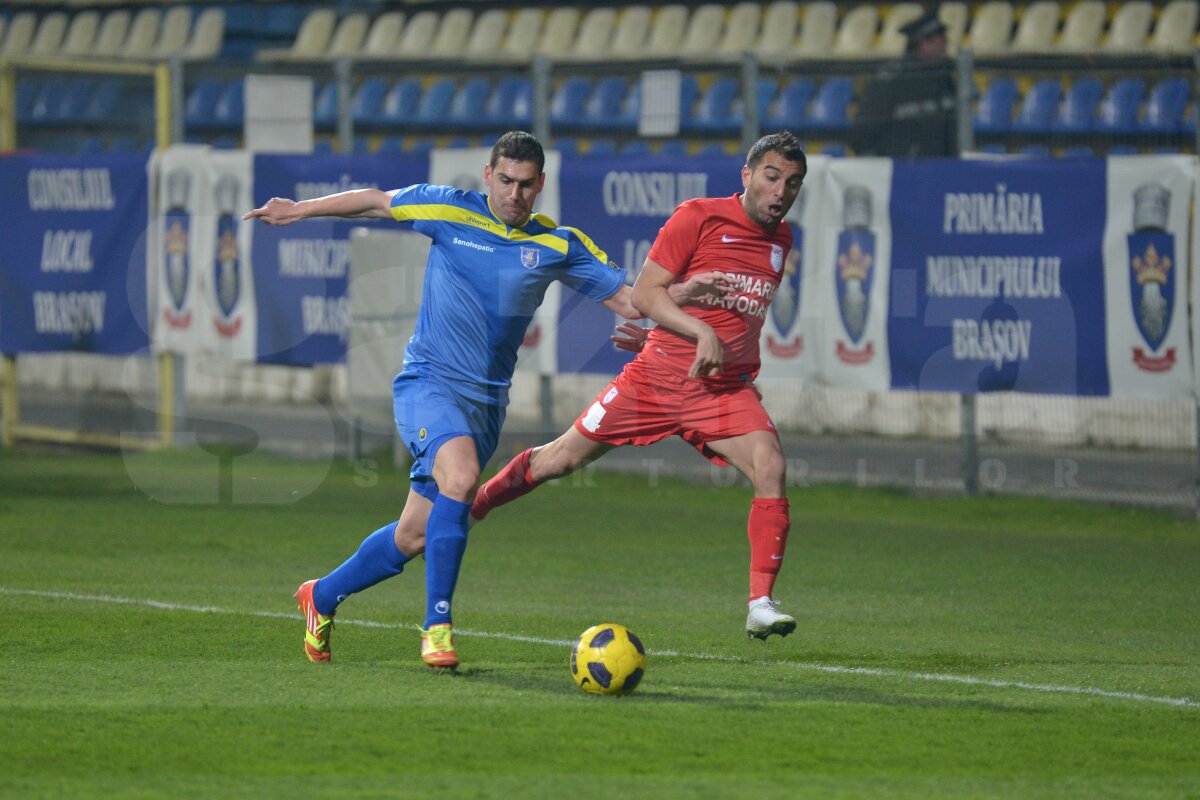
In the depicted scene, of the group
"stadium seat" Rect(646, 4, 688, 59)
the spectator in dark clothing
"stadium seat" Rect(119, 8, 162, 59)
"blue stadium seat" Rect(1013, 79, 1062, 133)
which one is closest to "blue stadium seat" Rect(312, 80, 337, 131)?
"stadium seat" Rect(646, 4, 688, 59)

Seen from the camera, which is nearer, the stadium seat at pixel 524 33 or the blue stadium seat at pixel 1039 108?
the blue stadium seat at pixel 1039 108

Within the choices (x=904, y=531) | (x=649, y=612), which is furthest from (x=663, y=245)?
(x=904, y=531)

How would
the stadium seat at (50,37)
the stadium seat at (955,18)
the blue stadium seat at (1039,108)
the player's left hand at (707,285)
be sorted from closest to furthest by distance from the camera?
the player's left hand at (707,285), the blue stadium seat at (1039,108), the stadium seat at (955,18), the stadium seat at (50,37)

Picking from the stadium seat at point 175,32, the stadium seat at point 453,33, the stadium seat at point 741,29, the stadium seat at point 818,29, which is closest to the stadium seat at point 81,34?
the stadium seat at point 175,32

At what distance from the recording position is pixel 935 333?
13641 mm

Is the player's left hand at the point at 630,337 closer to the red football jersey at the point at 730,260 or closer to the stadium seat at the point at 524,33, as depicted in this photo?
the red football jersey at the point at 730,260

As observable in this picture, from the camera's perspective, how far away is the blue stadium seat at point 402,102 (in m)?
21.1

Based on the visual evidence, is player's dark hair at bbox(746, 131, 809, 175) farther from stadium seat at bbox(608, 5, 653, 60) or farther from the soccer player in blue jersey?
stadium seat at bbox(608, 5, 653, 60)

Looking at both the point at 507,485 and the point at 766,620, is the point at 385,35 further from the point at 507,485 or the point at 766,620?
the point at 766,620

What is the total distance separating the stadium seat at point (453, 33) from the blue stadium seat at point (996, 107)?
30.9 feet

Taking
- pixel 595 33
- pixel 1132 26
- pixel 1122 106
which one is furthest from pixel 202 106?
pixel 1122 106

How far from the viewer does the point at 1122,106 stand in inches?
568

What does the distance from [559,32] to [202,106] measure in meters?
4.85

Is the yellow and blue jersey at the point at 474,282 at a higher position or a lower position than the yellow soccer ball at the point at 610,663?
higher
